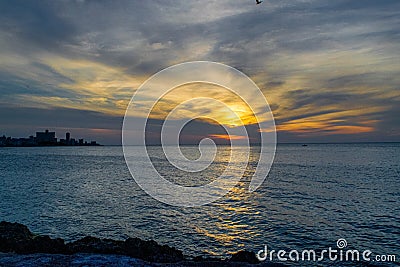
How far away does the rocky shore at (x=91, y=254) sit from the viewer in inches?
381

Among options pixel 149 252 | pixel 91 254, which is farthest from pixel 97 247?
pixel 91 254

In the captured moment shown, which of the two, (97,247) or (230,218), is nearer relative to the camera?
(97,247)

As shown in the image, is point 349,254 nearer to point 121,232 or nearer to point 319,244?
point 319,244

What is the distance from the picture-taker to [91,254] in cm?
1068

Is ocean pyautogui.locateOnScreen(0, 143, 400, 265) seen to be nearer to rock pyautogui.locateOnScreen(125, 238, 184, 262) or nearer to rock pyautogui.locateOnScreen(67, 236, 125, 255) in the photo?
rock pyautogui.locateOnScreen(125, 238, 184, 262)

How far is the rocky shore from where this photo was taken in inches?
381

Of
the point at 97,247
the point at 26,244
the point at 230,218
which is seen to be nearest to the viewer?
the point at 26,244

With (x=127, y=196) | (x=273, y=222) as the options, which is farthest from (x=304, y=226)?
(x=127, y=196)

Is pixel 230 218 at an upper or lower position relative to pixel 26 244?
lower

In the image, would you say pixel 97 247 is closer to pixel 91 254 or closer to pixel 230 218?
pixel 91 254

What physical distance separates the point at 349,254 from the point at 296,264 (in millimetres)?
3921

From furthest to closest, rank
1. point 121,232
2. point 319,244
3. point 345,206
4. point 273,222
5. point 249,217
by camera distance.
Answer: point 345,206
point 249,217
point 273,222
point 121,232
point 319,244

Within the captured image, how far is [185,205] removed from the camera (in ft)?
104

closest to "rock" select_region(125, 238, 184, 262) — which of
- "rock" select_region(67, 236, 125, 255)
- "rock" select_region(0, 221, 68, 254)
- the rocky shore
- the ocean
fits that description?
the rocky shore
